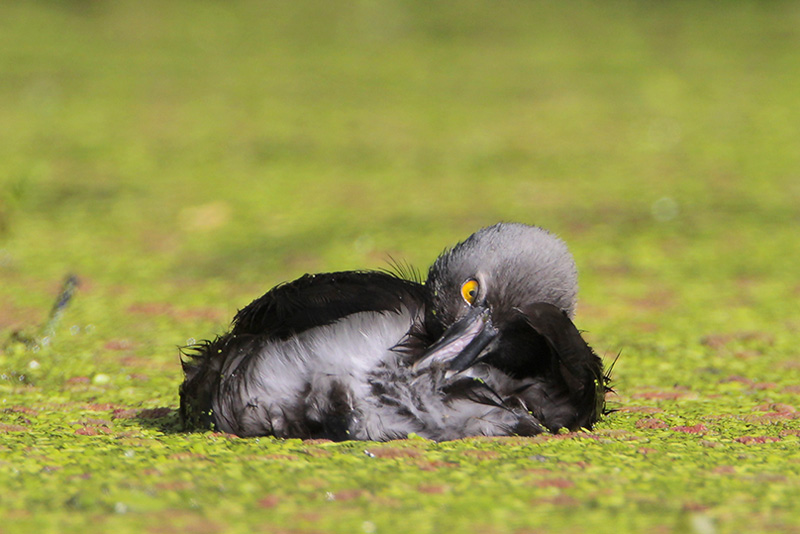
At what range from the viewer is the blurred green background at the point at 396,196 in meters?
2.86

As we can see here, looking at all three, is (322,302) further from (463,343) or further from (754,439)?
(754,439)

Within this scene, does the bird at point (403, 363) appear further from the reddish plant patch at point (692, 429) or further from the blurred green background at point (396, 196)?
the reddish plant patch at point (692, 429)

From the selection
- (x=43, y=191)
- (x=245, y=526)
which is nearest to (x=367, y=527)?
(x=245, y=526)

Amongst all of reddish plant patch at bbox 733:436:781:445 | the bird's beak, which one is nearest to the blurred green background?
reddish plant patch at bbox 733:436:781:445

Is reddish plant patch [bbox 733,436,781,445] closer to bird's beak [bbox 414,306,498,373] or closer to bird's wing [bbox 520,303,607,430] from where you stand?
bird's wing [bbox 520,303,607,430]

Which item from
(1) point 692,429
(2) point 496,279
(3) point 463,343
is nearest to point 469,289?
(2) point 496,279

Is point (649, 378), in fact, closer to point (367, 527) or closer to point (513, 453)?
point (513, 453)

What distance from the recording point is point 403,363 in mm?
2982

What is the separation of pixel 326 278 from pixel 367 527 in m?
1.08

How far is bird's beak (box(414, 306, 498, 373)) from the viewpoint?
9.90 ft

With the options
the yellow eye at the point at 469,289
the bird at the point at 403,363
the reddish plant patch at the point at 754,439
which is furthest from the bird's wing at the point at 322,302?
the reddish plant patch at the point at 754,439

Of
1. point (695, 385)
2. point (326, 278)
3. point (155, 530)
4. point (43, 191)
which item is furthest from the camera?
point (43, 191)

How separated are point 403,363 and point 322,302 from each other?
1.00 feet

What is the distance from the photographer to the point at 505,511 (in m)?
2.47
